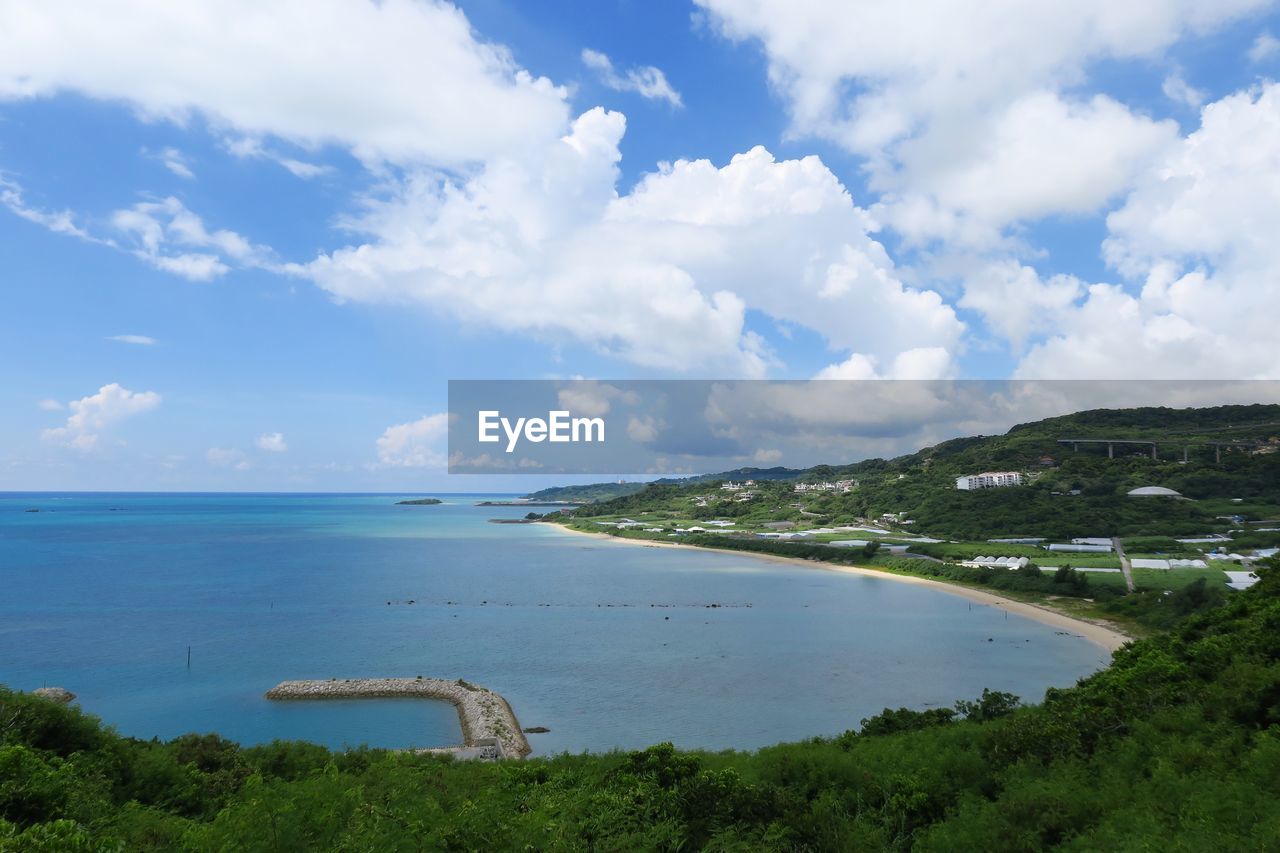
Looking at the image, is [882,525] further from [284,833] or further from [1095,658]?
[284,833]

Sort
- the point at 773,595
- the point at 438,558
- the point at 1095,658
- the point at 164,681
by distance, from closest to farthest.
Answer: the point at 164,681
the point at 1095,658
the point at 773,595
the point at 438,558

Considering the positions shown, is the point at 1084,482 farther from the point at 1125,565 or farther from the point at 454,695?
the point at 454,695

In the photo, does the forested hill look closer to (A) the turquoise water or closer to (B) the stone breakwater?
(A) the turquoise water

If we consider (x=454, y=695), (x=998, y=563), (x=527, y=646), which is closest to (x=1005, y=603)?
(x=998, y=563)

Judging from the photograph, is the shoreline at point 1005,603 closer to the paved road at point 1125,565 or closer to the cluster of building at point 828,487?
the paved road at point 1125,565

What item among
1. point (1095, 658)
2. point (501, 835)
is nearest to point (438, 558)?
point (1095, 658)

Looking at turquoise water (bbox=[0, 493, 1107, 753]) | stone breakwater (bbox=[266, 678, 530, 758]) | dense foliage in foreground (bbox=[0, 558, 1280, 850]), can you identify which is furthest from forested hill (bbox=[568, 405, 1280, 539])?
dense foliage in foreground (bbox=[0, 558, 1280, 850])
